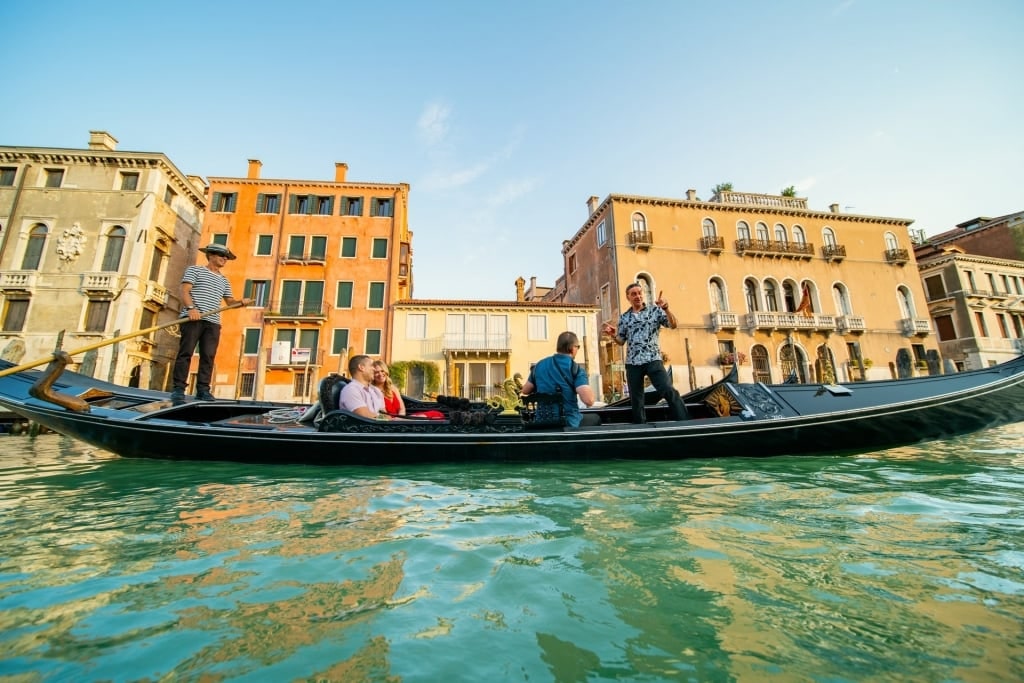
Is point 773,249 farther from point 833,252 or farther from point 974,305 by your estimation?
point 974,305

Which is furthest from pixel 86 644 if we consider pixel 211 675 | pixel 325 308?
pixel 325 308

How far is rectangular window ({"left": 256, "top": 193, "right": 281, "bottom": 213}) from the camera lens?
768 inches

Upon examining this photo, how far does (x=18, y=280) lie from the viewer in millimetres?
15945

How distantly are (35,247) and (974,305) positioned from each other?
43462mm

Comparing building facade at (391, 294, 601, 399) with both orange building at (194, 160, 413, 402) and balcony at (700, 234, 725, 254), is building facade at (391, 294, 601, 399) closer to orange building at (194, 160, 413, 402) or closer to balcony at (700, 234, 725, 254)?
orange building at (194, 160, 413, 402)

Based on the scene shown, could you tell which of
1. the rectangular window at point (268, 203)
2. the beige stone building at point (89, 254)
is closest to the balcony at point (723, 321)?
the rectangular window at point (268, 203)

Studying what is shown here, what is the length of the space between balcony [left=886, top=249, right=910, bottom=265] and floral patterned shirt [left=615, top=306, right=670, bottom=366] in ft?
83.0

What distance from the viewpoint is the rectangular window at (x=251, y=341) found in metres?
17.7

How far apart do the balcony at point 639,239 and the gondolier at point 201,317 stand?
17.4 m

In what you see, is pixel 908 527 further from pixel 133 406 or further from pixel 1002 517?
pixel 133 406

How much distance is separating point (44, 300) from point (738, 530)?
75.3 ft

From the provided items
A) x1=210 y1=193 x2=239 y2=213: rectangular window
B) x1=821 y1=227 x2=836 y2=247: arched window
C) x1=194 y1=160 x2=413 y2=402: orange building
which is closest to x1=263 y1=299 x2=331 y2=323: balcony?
x1=194 y1=160 x2=413 y2=402: orange building

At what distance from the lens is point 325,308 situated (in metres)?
18.2

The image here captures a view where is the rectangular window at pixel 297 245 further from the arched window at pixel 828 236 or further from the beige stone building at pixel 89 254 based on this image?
the arched window at pixel 828 236
